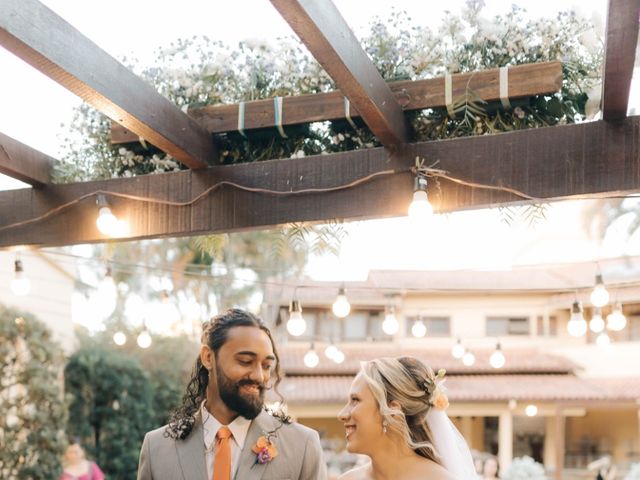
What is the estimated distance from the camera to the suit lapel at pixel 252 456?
10.8ft

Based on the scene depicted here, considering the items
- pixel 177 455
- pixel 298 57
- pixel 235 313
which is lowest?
pixel 177 455

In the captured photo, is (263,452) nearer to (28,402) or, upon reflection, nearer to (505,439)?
(28,402)

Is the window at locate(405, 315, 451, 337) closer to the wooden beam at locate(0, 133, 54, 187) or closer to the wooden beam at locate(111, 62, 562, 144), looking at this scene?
the wooden beam at locate(0, 133, 54, 187)

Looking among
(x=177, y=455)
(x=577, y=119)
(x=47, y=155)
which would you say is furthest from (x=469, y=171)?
(x=47, y=155)

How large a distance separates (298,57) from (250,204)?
668 millimetres

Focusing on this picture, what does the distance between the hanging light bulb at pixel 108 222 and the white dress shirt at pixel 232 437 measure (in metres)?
1.31

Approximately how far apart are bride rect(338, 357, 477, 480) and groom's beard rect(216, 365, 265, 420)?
1.10ft

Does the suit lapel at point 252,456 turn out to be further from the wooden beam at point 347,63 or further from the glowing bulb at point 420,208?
the wooden beam at point 347,63

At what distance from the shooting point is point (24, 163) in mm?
4484

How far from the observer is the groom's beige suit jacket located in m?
3.32

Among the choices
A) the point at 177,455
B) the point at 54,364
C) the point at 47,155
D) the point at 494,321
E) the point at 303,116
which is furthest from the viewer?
the point at 494,321

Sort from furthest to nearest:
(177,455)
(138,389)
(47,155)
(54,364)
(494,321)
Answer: (494,321), (138,389), (54,364), (47,155), (177,455)

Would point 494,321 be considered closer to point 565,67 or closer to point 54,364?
point 54,364

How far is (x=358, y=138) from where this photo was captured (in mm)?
4266
